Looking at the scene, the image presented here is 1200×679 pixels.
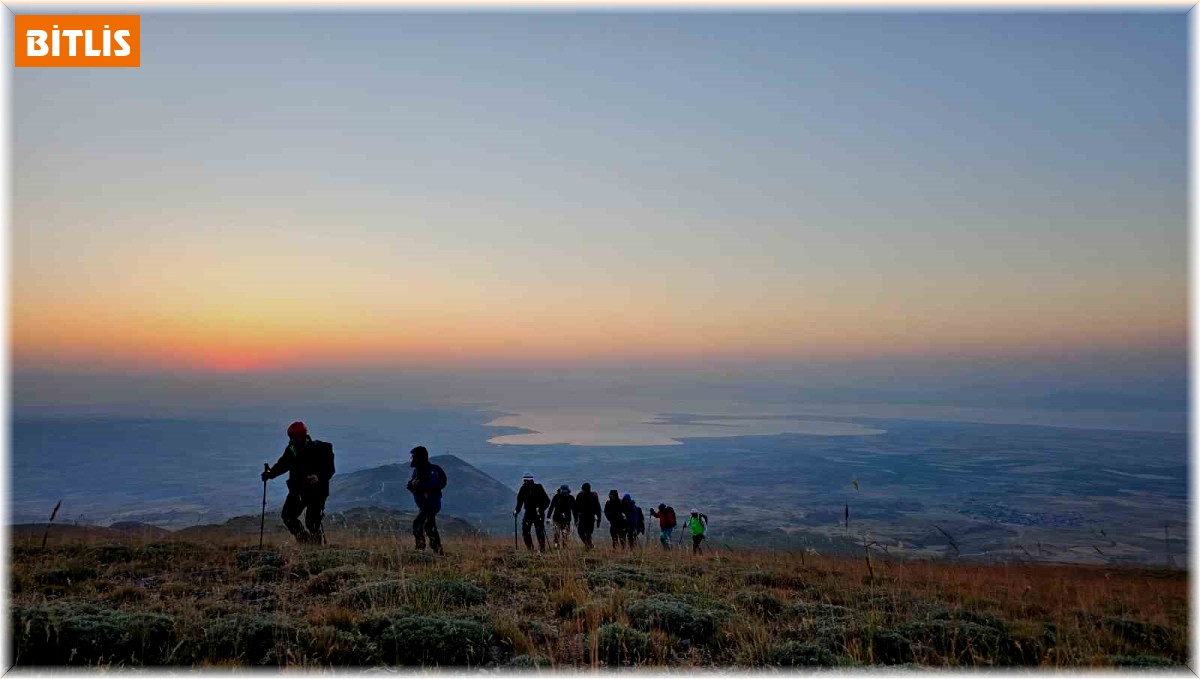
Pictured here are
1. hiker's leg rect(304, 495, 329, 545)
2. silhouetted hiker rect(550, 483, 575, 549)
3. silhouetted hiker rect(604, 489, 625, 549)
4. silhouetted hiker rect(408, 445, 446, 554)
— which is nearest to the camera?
hiker's leg rect(304, 495, 329, 545)

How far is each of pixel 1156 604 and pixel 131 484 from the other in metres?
216

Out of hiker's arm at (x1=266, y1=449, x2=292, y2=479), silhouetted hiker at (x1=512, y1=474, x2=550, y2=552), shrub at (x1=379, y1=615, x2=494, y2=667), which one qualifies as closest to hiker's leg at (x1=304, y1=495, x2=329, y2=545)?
hiker's arm at (x1=266, y1=449, x2=292, y2=479)

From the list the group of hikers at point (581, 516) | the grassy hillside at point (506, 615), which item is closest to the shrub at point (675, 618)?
the grassy hillside at point (506, 615)

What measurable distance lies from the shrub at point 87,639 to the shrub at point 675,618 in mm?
4494

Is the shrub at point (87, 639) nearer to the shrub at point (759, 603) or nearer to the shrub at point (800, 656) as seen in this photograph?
the shrub at point (800, 656)

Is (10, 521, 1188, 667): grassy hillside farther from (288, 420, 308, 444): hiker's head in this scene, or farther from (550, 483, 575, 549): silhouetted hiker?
(550, 483, 575, 549): silhouetted hiker

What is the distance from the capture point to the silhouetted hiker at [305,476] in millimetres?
11969

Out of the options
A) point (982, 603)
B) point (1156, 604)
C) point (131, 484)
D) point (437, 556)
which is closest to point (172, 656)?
point (437, 556)

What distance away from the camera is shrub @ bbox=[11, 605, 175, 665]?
19.7 ft

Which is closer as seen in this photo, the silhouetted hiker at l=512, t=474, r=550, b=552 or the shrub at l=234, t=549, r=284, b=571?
the shrub at l=234, t=549, r=284, b=571

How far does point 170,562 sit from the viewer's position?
10164mm

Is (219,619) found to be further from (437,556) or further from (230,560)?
(437,556)

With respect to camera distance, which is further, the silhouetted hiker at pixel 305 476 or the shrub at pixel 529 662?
the silhouetted hiker at pixel 305 476

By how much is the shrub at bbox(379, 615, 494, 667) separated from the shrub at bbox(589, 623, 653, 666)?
1081 millimetres
